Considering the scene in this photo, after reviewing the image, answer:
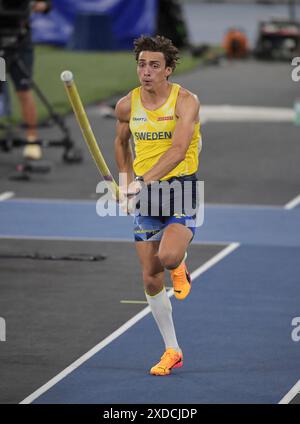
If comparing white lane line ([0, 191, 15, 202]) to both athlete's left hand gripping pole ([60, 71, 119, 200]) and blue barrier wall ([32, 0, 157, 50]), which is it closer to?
athlete's left hand gripping pole ([60, 71, 119, 200])

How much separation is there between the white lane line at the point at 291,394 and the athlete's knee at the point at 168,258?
48.2 inches

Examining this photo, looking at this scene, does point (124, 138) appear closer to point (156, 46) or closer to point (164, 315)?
point (156, 46)

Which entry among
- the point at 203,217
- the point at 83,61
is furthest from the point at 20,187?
the point at 83,61

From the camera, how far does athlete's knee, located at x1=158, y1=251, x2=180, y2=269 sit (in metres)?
10.1

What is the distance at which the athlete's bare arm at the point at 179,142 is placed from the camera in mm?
10047

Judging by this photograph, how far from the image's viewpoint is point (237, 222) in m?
17.0

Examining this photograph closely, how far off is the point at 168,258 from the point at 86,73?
899 inches

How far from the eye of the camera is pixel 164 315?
10461 mm

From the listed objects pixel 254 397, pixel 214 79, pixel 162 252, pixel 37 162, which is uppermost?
pixel 214 79

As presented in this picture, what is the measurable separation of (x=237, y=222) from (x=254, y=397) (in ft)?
24.2

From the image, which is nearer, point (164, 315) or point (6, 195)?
point (164, 315)

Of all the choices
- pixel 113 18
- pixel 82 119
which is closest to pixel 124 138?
pixel 82 119

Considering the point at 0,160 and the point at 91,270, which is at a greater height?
the point at 0,160

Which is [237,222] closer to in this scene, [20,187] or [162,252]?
[20,187]
